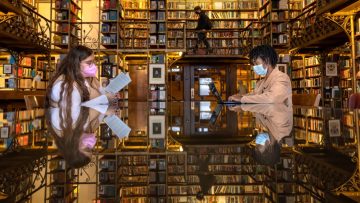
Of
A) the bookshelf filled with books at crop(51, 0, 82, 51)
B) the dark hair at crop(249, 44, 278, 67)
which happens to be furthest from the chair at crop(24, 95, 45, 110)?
the bookshelf filled with books at crop(51, 0, 82, 51)

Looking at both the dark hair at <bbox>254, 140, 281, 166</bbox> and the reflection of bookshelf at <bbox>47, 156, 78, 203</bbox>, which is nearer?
the reflection of bookshelf at <bbox>47, 156, 78, 203</bbox>

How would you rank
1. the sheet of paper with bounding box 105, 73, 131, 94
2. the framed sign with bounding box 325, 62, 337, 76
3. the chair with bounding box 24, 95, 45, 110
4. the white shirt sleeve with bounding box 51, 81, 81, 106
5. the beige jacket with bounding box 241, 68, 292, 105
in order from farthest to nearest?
the framed sign with bounding box 325, 62, 337, 76 < the chair with bounding box 24, 95, 45, 110 < the beige jacket with bounding box 241, 68, 292, 105 < the sheet of paper with bounding box 105, 73, 131, 94 < the white shirt sleeve with bounding box 51, 81, 81, 106

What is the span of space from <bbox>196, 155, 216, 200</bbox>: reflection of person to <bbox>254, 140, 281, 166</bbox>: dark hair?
137 mm

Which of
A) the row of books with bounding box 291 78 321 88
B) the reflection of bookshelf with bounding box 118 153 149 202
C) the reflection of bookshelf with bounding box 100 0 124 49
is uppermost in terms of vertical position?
the reflection of bookshelf with bounding box 100 0 124 49

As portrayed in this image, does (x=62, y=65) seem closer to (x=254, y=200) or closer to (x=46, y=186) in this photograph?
(x=46, y=186)

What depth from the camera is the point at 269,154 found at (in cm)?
90

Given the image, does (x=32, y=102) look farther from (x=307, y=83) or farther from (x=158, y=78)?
(x=307, y=83)

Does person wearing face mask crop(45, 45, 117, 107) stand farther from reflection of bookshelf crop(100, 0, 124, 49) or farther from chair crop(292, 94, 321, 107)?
reflection of bookshelf crop(100, 0, 124, 49)

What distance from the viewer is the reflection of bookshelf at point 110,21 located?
10.2 m

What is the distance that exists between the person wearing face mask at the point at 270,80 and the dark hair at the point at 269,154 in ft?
6.75

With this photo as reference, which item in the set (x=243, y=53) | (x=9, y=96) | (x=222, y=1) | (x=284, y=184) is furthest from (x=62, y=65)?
(x=222, y=1)

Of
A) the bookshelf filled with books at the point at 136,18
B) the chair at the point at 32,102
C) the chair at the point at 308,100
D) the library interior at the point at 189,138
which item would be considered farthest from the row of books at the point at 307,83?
the chair at the point at 32,102

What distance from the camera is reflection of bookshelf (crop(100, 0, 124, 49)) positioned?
10.2 metres

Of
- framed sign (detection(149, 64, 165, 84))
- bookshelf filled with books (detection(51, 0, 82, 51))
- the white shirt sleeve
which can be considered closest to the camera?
the white shirt sleeve
